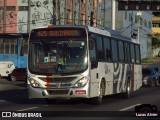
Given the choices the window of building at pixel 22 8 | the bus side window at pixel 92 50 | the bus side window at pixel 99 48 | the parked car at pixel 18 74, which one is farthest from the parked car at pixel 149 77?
the window of building at pixel 22 8

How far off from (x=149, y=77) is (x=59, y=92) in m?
22.6

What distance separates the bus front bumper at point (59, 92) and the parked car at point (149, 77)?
21911 millimetres

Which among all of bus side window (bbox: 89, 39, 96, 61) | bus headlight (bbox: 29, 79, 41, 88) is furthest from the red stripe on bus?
bus side window (bbox: 89, 39, 96, 61)

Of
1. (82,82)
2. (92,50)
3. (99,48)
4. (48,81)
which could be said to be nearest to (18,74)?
(99,48)

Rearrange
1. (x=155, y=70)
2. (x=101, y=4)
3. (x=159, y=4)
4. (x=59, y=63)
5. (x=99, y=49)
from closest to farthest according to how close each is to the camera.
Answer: (x=59, y=63), (x=99, y=49), (x=155, y=70), (x=159, y=4), (x=101, y=4)

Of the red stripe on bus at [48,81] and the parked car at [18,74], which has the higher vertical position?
the red stripe on bus at [48,81]

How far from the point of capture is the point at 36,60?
20.7 m

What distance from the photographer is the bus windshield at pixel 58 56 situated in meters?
20.4

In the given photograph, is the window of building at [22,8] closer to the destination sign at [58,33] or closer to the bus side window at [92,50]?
the destination sign at [58,33]

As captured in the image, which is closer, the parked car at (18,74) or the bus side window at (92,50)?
the bus side window at (92,50)

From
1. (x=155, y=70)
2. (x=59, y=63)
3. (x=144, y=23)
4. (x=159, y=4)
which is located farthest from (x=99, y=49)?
(x=144, y=23)

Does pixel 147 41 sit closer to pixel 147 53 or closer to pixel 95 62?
pixel 147 53

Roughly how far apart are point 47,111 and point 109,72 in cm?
564

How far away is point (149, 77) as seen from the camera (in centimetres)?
4206
